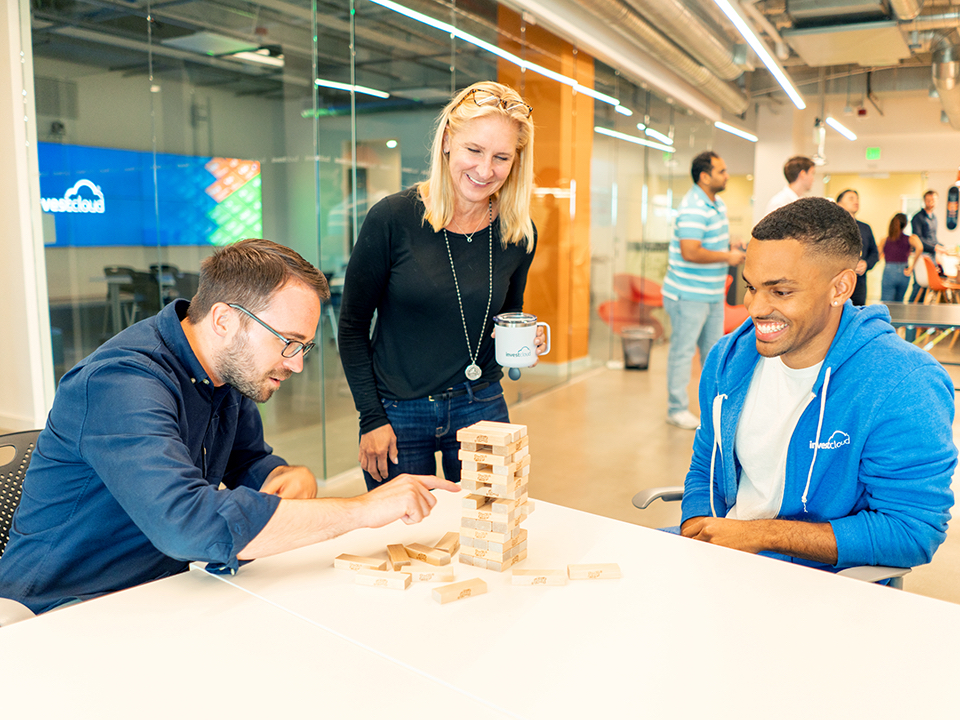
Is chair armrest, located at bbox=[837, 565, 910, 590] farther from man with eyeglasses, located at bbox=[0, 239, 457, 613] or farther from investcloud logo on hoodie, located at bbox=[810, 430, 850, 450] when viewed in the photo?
man with eyeglasses, located at bbox=[0, 239, 457, 613]

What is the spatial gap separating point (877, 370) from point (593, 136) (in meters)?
6.68

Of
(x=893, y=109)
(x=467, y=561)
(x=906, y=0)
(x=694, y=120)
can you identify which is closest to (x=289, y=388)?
(x=467, y=561)

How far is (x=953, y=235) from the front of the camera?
590cm

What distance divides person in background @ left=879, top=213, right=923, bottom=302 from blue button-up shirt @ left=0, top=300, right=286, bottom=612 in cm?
667

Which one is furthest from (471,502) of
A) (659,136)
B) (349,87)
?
(659,136)

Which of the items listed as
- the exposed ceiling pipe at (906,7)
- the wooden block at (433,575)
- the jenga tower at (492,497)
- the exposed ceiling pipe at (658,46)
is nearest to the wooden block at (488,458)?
the jenga tower at (492,497)

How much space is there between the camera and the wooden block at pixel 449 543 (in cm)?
149

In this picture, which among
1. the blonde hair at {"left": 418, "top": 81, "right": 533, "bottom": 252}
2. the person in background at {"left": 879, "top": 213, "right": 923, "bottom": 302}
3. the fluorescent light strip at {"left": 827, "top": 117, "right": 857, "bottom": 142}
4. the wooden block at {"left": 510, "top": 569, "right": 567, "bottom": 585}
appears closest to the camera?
the wooden block at {"left": 510, "top": 569, "right": 567, "bottom": 585}

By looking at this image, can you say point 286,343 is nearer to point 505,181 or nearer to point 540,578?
point 540,578

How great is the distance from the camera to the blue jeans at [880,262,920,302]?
680cm

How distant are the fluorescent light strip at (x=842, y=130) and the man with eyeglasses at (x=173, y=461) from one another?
1249cm

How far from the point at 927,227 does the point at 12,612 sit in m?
7.18

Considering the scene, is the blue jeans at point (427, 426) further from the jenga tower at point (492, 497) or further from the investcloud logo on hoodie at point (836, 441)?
the investcloud logo on hoodie at point (836, 441)

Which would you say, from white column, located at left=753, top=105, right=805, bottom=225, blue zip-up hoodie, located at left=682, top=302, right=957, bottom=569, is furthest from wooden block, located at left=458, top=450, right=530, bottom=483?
white column, located at left=753, top=105, right=805, bottom=225
